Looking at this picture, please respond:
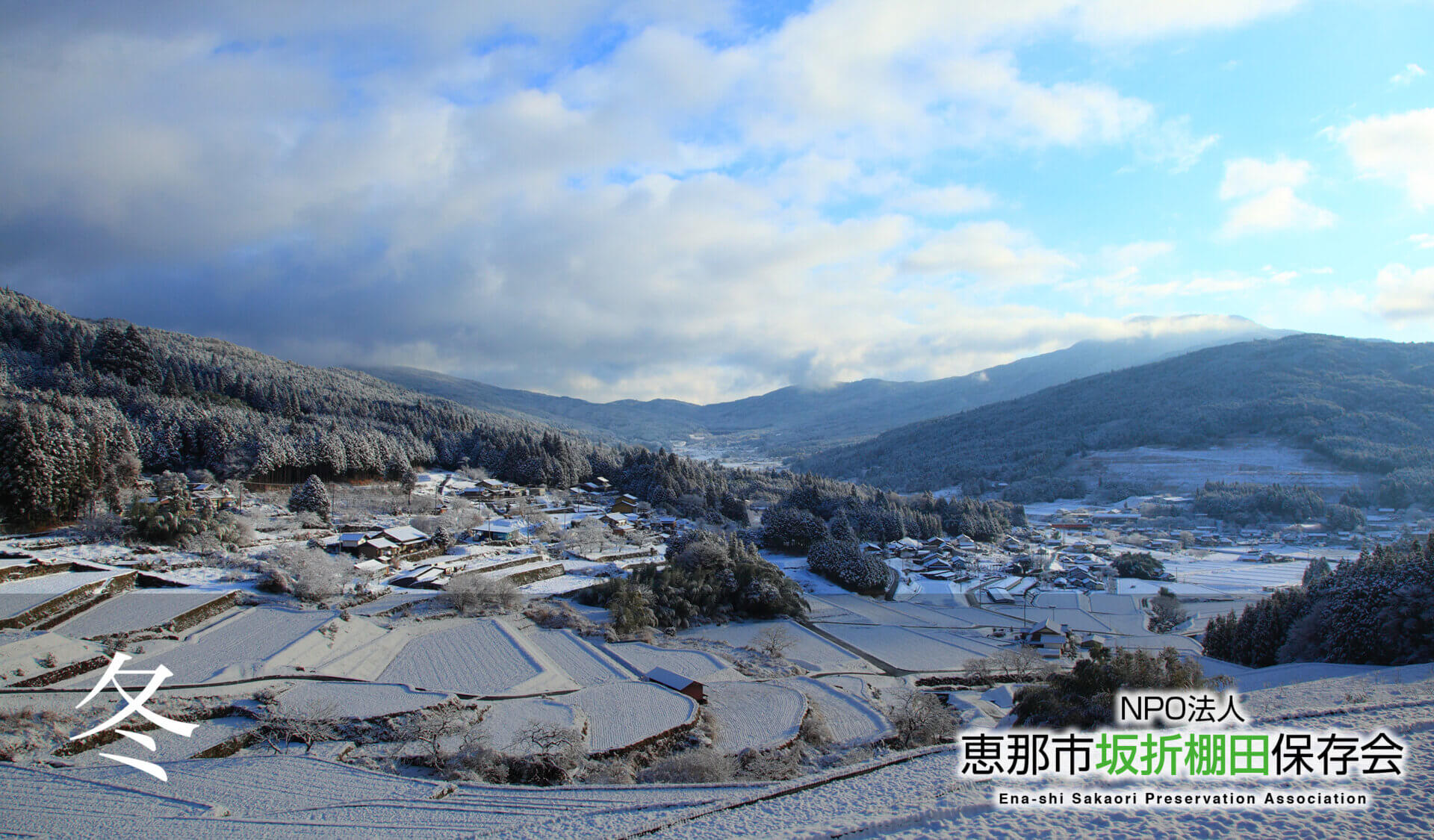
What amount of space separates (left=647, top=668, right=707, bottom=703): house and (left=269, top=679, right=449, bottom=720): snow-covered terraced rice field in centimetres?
668

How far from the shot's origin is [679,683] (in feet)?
72.3

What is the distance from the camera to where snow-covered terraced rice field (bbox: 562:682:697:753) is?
58.6 feet

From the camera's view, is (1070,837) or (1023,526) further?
(1023,526)

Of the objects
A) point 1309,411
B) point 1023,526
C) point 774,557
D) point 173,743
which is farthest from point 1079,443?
point 173,743

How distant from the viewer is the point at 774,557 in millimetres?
50812

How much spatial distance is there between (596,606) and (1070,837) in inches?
1129

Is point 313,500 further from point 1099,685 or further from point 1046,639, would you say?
point 1099,685

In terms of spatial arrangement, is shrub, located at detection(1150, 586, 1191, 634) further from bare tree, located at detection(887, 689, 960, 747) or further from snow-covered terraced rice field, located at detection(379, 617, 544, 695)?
snow-covered terraced rice field, located at detection(379, 617, 544, 695)

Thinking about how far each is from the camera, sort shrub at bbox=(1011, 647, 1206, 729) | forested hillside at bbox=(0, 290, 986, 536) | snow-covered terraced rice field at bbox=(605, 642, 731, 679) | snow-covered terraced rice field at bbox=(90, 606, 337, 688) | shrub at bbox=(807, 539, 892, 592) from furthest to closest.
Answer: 1. shrub at bbox=(807, 539, 892, 592)
2. forested hillside at bbox=(0, 290, 986, 536)
3. snow-covered terraced rice field at bbox=(605, 642, 731, 679)
4. snow-covered terraced rice field at bbox=(90, 606, 337, 688)
5. shrub at bbox=(1011, 647, 1206, 729)

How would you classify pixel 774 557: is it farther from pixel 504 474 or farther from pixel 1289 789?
pixel 1289 789

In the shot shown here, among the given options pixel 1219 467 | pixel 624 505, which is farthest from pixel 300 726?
pixel 1219 467

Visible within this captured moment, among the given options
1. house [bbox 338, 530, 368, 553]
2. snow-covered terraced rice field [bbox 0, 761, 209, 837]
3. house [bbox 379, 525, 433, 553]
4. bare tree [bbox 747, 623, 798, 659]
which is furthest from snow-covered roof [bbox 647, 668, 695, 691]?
house [bbox 379, 525, 433, 553]

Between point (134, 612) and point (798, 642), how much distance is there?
26.4 metres

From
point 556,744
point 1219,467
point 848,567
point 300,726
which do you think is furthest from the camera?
point 1219,467
